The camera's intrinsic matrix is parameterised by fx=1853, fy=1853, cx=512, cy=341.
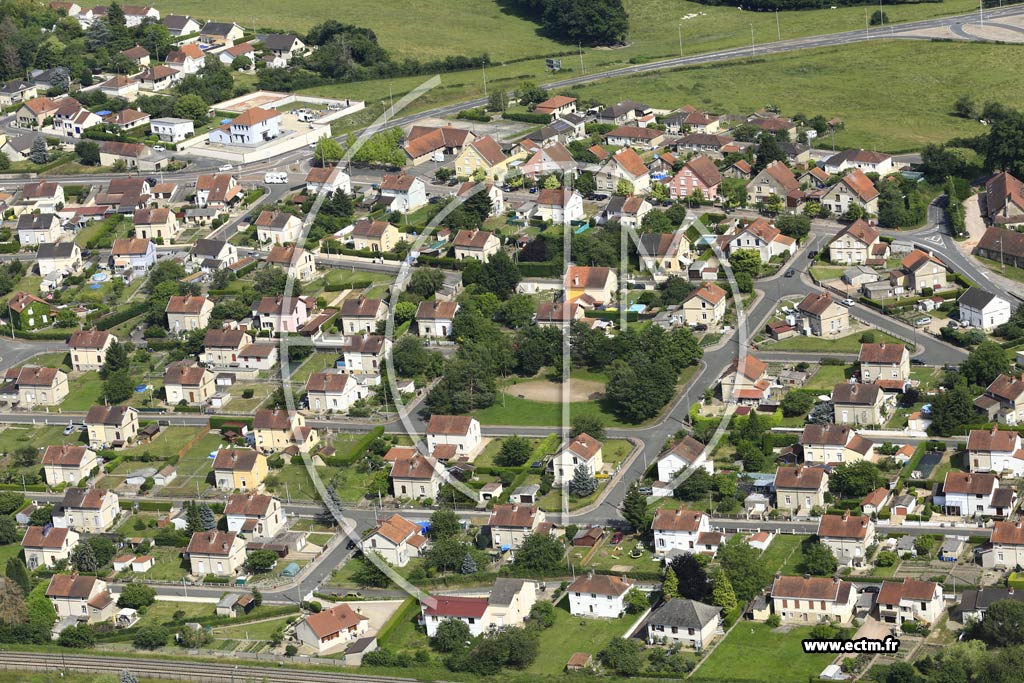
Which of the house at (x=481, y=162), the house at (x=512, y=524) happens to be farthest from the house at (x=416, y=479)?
the house at (x=481, y=162)

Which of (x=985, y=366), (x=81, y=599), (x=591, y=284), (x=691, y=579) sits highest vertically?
(x=591, y=284)

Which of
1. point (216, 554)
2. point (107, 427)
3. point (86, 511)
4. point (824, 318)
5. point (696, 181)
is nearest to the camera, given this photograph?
point (216, 554)

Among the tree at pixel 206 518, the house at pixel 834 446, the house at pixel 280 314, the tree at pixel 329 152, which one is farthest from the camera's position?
the tree at pixel 329 152

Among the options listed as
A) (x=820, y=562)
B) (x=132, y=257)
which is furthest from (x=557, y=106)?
(x=820, y=562)

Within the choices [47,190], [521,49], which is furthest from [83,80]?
[521,49]

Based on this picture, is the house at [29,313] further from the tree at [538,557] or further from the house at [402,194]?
the tree at [538,557]

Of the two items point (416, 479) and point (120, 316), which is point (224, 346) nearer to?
point (120, 316)

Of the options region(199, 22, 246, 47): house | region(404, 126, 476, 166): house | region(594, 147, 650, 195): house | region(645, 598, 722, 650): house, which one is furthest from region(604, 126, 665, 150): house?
region(645, 598, 722, 650): house
